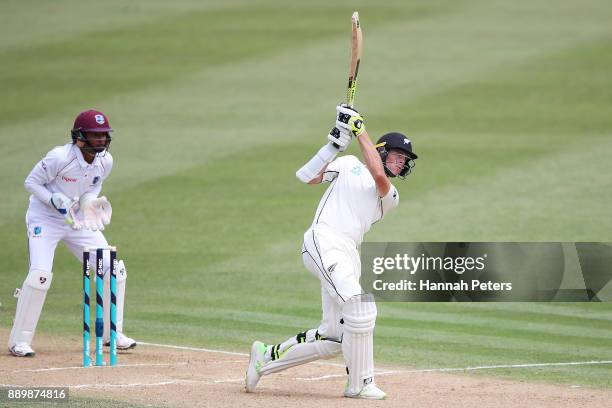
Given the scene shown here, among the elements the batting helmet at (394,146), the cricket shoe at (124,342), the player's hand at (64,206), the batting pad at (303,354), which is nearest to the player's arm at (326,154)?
the batting helmet at (394,146)

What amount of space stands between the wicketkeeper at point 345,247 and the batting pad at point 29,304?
2360 mm

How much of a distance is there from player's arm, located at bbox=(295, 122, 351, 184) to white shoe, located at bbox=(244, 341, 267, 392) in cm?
132

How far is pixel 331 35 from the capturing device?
2458 cm

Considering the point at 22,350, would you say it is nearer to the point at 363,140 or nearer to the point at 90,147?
the point at 90,147

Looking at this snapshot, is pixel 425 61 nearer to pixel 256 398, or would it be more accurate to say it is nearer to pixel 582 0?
pixel 582 0

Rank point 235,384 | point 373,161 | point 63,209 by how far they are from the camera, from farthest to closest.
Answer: point 63,209 < point 235,384 < point 373,161

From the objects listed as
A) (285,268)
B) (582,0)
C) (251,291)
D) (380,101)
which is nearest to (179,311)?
(251,291)

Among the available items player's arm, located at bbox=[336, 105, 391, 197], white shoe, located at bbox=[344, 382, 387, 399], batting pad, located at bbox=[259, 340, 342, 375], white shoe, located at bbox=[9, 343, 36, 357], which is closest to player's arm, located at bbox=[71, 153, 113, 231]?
white shoe, located at bbox=[9, 343, 36, 357]

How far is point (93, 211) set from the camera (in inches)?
399

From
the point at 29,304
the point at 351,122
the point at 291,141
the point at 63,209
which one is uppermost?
the point at 291,141
